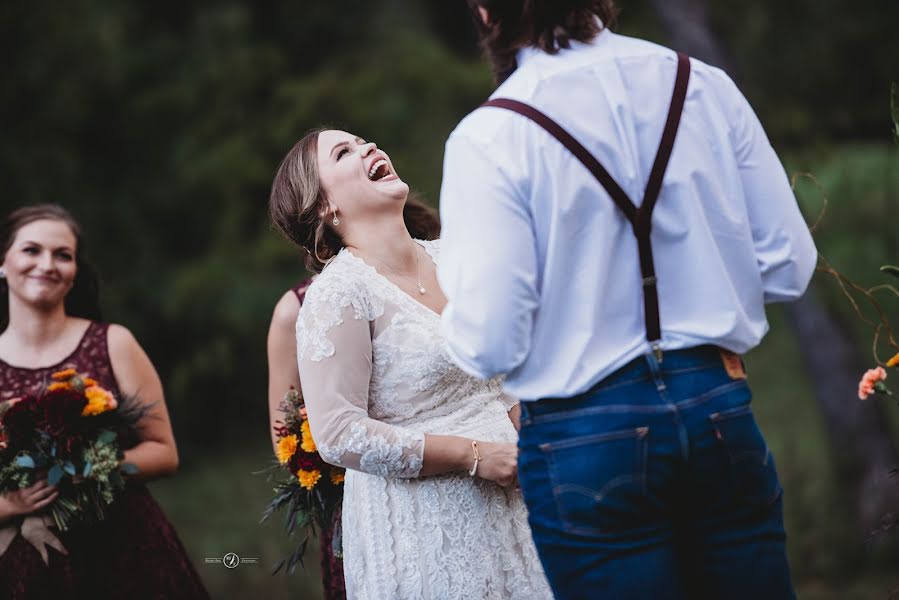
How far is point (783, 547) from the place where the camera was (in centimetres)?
201

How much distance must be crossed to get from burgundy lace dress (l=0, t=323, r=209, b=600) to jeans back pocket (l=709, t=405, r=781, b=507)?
2391 mm

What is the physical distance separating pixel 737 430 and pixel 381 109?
23.9 ft

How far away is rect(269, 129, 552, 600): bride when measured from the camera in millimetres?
2518

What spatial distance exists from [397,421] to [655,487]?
34.6 inches

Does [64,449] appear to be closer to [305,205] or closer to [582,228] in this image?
[305,205]

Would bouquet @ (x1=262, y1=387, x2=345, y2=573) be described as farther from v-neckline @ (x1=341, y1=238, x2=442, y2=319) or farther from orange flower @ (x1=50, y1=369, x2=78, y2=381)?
orange flower @ (x1=50, y1=369, x2=78, y2=381)

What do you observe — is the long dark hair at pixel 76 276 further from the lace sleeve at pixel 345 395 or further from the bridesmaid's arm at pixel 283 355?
the lace sleeve at pixel 345 395

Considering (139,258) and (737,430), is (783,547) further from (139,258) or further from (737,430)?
(139,258)

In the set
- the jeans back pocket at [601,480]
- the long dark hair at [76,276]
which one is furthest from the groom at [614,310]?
the long dark hair at [76,276]

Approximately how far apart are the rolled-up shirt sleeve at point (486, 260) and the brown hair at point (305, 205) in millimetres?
922

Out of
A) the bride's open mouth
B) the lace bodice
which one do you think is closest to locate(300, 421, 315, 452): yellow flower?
the lace bodice

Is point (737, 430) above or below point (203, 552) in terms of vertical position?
above

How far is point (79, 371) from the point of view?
386 cm

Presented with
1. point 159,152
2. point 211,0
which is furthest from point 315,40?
point 159,152
